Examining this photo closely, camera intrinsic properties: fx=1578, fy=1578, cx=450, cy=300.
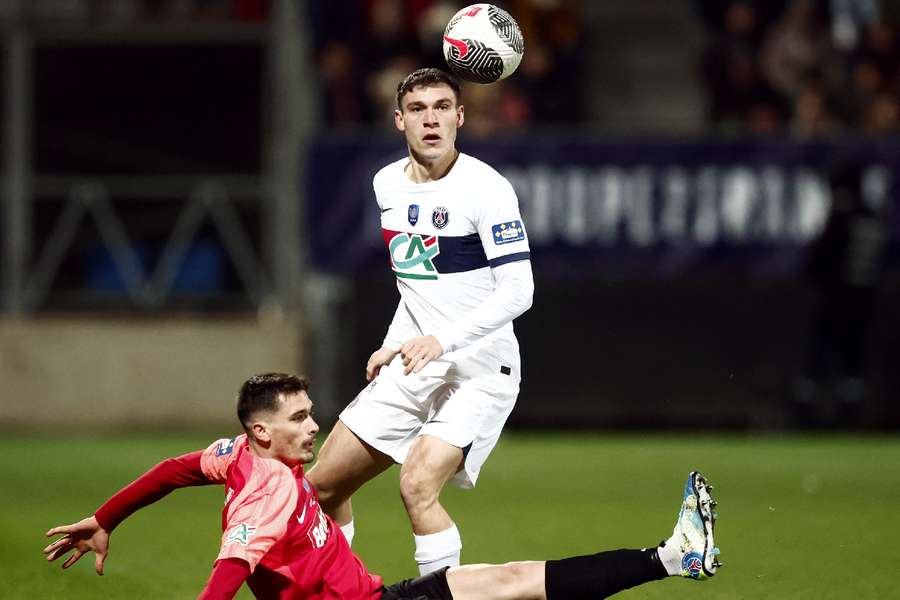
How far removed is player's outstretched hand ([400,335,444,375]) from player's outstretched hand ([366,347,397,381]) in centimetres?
25

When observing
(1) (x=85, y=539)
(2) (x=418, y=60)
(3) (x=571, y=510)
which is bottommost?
(3) (x=571, y=510)

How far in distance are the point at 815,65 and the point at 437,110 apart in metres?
10.7

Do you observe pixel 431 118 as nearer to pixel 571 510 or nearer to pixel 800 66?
pixel 571 510

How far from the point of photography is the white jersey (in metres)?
5.93

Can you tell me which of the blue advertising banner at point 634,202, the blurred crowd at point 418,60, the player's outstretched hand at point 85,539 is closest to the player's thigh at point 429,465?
the player's outstretched hand at point 85,539

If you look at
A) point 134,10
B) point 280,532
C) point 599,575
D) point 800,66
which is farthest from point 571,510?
point 134,10

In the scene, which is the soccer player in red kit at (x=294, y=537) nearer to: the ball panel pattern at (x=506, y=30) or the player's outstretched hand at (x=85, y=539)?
the player's outstretched hand at (x=85, y=539)

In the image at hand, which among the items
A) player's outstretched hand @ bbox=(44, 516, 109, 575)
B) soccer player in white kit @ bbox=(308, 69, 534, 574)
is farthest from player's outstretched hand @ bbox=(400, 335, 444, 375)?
player's outstretched hand @ bbox=(44, 516, 109, 575)

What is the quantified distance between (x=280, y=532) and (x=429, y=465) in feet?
3.36

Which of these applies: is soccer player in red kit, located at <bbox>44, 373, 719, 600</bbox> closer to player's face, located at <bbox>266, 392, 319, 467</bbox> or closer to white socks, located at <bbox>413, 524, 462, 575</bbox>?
player's face, located at <bbox>266, 392, 319, 467</bbox>

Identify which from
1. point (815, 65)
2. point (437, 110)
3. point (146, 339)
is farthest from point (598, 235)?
point (437, 110)

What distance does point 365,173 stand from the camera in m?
14.2

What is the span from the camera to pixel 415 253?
6.12m

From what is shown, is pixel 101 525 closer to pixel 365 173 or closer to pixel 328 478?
pixel 328 478
